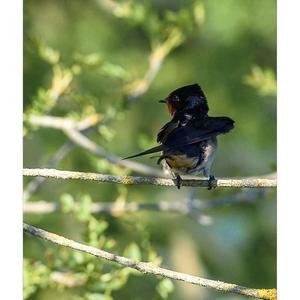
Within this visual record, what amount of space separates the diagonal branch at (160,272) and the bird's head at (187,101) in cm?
75

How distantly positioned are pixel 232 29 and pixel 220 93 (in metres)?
0.77

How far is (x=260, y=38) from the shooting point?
478cm

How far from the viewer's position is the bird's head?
11.8 feet

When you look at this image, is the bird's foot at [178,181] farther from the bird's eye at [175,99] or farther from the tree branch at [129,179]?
the bird's eye at [175,99]

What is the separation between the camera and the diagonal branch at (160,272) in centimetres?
291

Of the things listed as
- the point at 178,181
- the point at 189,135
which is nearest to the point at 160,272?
the point at 178,181

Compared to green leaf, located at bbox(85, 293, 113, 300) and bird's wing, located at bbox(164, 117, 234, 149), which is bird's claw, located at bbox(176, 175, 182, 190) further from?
green leaf, located at bbox(85, 293, 113, 300)

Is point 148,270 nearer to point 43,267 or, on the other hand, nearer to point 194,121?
point 194,121

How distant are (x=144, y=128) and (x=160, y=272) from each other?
2.51 meters

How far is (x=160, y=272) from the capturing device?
2957 mm

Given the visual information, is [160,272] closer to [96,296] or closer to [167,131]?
[167,131]
